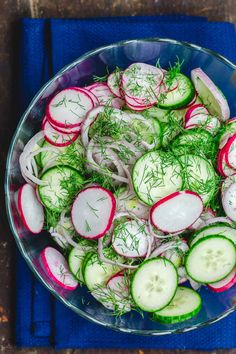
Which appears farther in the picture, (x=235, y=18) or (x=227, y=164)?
(x=235, y=18)

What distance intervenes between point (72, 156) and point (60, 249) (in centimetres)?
23

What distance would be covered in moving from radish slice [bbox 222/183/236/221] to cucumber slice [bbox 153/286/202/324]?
203 mm

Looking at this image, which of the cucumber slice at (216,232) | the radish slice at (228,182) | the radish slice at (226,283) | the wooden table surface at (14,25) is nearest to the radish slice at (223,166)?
the radish slice at (228,182)

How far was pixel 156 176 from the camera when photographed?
1.32 m

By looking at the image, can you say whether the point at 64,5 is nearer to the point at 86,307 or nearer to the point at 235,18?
the point at 235,18

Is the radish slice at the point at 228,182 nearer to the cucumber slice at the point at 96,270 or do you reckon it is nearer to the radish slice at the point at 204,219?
the radish slice at the point at 204,219

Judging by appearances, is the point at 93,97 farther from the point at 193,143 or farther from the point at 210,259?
the point at 210,259

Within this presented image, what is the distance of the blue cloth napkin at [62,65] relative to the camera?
155 centimetres

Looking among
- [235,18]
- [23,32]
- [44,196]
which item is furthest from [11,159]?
Answer: [235,18]

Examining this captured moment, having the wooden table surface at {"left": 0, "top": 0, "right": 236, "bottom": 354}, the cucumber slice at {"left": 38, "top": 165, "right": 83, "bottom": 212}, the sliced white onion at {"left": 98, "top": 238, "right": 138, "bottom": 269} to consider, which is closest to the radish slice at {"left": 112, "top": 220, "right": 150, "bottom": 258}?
the sliced white onion at {"left": 98, "top": 238, "right": 138, "bottom": 269}

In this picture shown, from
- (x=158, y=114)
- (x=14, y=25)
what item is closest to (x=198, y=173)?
(x=158, y=114)

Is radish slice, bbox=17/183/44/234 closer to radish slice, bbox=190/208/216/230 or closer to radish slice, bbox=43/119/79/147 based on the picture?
radish slice, bbox=43/119/79/147

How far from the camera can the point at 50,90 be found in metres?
1.43

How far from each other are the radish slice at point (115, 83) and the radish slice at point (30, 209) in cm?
28
